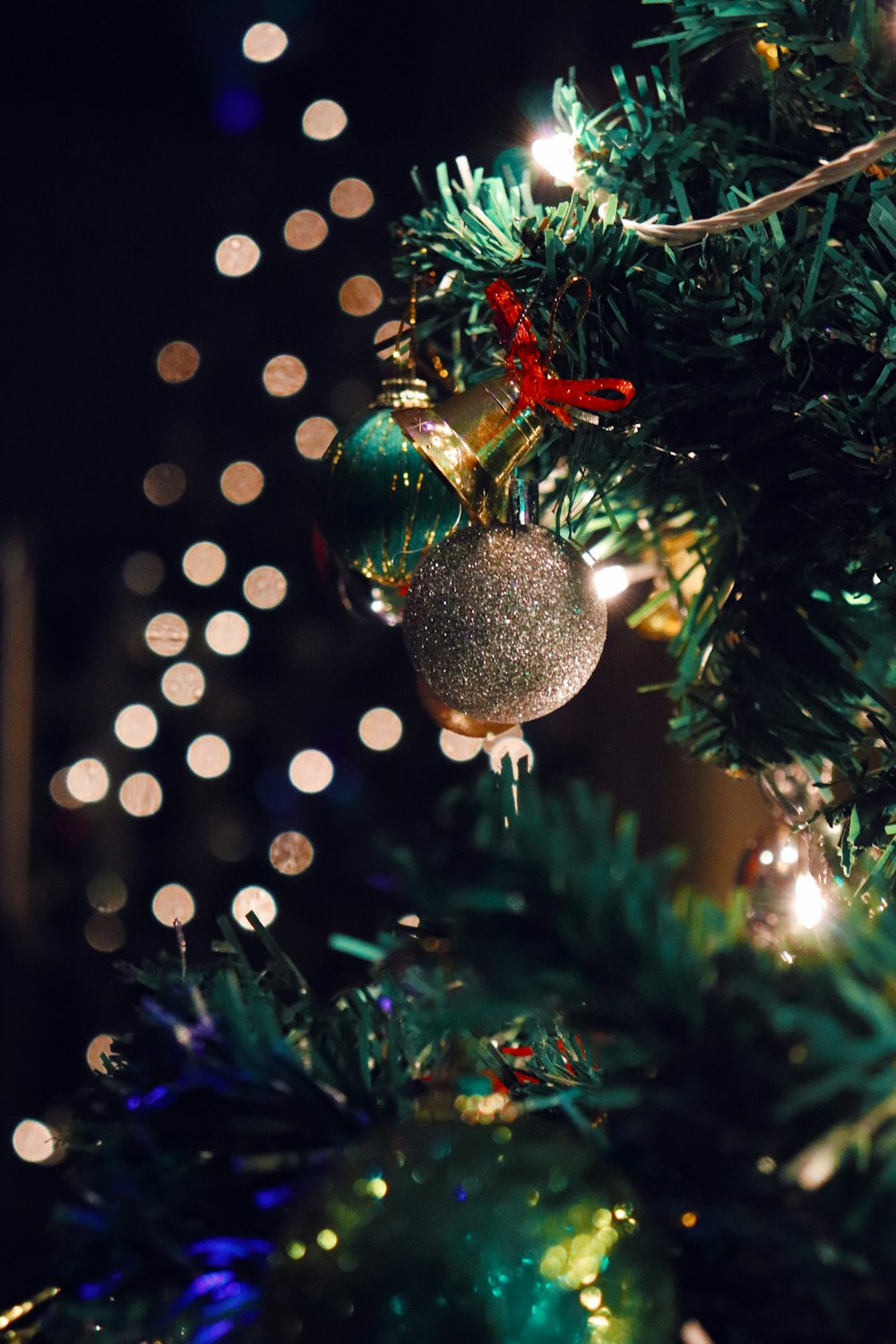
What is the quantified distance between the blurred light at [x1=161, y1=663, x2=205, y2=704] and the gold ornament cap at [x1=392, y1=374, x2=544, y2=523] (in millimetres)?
1209

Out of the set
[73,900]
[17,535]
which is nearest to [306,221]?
[17,535]

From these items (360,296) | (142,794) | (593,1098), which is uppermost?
(593,1098)

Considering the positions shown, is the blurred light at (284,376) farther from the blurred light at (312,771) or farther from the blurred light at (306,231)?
the blurred light at (312,771)

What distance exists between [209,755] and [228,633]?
0.57 feet

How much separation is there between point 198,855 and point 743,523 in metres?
1.29

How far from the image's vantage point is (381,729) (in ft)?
4.82

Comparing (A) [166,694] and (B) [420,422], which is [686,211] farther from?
(A) [166,694]

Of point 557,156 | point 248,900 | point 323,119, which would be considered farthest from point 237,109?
point 557,156

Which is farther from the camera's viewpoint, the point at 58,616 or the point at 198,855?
the point at 58,616

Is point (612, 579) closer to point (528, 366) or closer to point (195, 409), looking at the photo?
point (528, 366)

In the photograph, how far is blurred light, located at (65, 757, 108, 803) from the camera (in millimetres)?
1650

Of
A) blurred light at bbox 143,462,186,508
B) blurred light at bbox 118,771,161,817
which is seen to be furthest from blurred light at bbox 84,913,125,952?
blurred light at bbox 143,462,186,508

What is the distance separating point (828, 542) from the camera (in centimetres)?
38

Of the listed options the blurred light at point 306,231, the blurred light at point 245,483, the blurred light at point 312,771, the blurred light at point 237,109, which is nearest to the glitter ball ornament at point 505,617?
the blurred light at point 312,771
